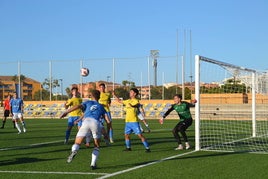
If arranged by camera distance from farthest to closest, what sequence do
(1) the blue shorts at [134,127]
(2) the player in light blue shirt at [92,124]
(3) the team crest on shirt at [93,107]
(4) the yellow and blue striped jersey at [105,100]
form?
1. (4) the yellow and blue striped jersey at [105,100]
2. (1) the blue shorts at [134,127]
3. (3) the team crest on shirt at [93,107]
4. (2) the player in light blue shirt at [92,124]

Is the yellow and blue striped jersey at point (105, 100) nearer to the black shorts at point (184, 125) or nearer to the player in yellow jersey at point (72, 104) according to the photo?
the player in yellow jersey at point (72, 104)

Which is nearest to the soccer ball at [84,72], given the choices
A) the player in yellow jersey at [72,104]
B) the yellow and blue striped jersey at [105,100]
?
the player in yellow jersey at [72,104]

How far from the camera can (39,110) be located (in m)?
42.8

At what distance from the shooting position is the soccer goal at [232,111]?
46.4ft

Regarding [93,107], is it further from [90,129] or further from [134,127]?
[134,127]

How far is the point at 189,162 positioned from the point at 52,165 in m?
3.43

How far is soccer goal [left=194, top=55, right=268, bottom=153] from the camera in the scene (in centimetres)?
1413

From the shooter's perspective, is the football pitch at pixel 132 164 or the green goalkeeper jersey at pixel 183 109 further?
the green goalkeeper jersey at pixel 183 109

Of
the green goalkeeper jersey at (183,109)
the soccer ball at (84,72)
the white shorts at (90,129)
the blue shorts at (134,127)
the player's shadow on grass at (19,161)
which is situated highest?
the soccer ball at (84,72)

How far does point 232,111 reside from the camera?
32.6m

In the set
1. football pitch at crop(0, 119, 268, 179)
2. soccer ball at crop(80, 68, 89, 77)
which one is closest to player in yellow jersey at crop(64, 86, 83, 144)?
football pitch at crop(0, 119, 268, 179)

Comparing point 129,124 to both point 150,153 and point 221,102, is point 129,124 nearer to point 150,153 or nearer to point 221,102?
point 150,153

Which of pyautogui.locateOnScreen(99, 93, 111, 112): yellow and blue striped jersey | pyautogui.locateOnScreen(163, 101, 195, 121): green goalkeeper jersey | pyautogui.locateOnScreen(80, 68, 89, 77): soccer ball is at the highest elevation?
pyautogui.locateOnScreen(80, 68, 89, 77): soccer ball

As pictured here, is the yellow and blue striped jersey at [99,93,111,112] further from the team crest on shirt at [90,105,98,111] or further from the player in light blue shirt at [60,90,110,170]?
the team crest on shirt at [90,105,98,111]
